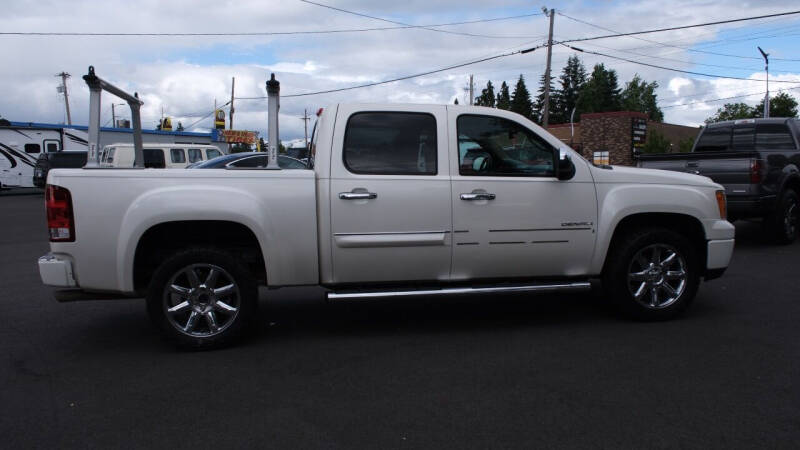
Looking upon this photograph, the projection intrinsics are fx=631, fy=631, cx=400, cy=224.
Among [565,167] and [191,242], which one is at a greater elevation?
[565,167]

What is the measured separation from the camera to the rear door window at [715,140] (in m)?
11.4

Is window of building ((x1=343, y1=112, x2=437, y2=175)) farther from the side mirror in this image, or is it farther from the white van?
the white van

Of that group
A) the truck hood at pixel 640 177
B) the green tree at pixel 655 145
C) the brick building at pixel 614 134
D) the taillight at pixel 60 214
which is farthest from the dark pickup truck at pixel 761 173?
the brick building at pixel 614 134

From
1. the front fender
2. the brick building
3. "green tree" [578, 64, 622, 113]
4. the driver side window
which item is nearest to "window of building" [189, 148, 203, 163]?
the driver side window

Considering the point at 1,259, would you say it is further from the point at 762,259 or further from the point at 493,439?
the point at 762,259

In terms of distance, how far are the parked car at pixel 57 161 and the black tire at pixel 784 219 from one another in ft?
77.4

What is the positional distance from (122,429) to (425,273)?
2.48 m

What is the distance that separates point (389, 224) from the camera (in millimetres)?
4934

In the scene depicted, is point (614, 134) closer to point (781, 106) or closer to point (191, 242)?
point (191, 242)

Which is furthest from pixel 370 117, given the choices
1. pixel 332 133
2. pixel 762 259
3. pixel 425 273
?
pixel 762 259

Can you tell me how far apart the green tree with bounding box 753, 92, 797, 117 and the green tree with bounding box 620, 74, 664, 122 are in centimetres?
2251

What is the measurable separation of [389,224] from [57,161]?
80.1 feet

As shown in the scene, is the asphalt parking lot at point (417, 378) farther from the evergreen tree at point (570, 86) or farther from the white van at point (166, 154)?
the evergreen tree at point (570, 86)

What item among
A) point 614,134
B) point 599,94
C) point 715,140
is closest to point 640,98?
point 599,94
